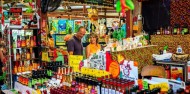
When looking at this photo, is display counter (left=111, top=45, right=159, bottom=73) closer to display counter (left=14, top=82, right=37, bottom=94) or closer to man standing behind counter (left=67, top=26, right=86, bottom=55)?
display counter (left=14, top=82, right=37, bottom=94)

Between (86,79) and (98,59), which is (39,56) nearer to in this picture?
(98,59)

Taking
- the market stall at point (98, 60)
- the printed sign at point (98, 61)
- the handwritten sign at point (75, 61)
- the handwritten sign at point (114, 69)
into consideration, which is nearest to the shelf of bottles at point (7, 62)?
the market stall at point (98, 60)

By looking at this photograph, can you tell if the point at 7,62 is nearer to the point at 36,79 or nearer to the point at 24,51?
the point at 24,51

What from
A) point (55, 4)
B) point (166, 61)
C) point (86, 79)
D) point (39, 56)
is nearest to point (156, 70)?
point (166, 61)

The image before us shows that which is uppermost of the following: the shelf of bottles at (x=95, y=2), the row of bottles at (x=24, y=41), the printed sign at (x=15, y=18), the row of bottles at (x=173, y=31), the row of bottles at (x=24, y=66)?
the shelf of bottles at (x=95, y=2)

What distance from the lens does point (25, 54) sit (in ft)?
18.7

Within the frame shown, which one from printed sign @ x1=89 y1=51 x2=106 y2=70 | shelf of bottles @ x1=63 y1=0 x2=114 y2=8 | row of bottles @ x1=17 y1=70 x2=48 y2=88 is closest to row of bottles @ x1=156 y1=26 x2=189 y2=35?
printed sign @ x1=89 y1=51 x2=106 y2=70

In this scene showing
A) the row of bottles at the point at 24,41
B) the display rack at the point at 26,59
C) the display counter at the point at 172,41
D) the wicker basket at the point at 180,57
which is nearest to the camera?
the wicker basket at the point at 180,57

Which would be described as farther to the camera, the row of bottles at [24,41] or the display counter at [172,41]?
the row of bottles at [24,41]

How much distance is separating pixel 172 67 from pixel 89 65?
1566mm

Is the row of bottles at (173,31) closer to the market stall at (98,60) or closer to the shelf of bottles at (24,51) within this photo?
the market stall at (98,60)

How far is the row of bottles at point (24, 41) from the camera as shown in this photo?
5.57m

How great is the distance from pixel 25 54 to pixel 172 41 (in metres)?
3.34

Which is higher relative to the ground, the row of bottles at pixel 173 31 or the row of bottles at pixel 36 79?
the row of bottles at pixel 173 31
